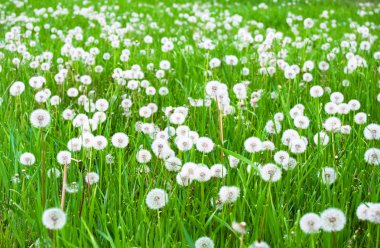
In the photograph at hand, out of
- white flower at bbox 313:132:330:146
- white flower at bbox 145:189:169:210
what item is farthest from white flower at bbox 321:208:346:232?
white flower at bbox 313:132:330:146

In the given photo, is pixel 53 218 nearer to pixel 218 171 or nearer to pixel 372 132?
pixel 218 171

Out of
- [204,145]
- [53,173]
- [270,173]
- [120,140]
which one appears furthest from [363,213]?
[53,173]

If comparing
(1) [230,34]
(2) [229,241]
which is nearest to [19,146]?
(2) [229,241]

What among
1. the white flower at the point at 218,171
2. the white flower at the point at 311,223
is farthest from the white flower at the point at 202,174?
the white flower at the point at 311,223

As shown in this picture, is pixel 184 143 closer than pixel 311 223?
No

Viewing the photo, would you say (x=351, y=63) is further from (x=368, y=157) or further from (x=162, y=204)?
(x=162, y=204)

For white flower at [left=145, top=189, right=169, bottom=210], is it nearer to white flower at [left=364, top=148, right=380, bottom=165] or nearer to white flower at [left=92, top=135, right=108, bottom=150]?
white flower at [left=92, top=135, right=108, bottom=150]

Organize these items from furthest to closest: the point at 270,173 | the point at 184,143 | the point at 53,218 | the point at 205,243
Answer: the point at 184,143, the point at 270,173, the point at 205,243, the point at 53,218

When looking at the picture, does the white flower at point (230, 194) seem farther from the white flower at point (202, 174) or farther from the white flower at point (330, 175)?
the white flower at point (330, 175)
